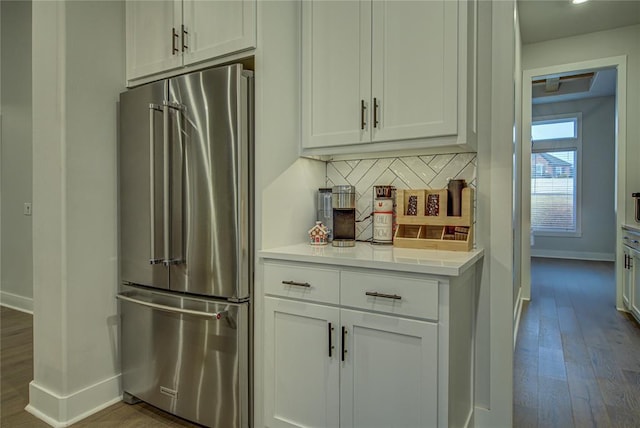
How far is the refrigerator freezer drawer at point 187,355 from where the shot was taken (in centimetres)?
174

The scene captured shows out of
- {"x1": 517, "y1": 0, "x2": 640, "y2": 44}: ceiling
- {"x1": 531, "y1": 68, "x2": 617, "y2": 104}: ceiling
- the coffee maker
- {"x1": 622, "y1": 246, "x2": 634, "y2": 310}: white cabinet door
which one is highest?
{"x1": 531, "y1": 68, "x2": 617, "y2": 104}: ceiling

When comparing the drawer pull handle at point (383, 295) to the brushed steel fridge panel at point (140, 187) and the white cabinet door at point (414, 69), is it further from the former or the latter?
the brushed steel fridge panel at point (140, 187)

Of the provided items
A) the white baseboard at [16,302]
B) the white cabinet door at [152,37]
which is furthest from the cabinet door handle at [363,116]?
the white baseboard at [16,302]

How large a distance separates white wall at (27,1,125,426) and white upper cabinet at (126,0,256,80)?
0.14 metres

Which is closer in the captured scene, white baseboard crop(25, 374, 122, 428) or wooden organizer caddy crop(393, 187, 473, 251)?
wooden organizer caddy crop(393, 187, 473, 251)

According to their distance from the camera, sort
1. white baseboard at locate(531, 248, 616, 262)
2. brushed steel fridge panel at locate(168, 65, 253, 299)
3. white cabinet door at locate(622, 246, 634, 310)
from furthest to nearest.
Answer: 1. white baseboard at locate(531, 248, 616, 262)
2. white cabinet door at locate(622, 246, 634, 310)
3. brushed steel fridge panel at locate(168, 65, 253, 299)

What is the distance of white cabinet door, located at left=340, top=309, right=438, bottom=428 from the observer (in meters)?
1.38

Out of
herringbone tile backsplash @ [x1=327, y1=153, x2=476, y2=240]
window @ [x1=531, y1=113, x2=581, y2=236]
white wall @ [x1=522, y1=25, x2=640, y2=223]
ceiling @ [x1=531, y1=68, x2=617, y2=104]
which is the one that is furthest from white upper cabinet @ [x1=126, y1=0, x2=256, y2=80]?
window @ [x1=531, y1=113, x2=581, y2=236]

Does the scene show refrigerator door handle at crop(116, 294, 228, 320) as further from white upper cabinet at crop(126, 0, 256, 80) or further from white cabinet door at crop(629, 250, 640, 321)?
white cabinet door at crop(629, 250, 640, 321)

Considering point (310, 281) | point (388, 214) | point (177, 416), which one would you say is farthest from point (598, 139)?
point (177, 416)

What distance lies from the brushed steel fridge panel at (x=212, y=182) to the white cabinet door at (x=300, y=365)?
0.24m

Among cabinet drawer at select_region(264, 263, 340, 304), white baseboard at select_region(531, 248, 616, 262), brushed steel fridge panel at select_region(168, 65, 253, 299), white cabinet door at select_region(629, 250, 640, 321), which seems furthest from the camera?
white baseboard at select_region(531, 248, 616, 262)

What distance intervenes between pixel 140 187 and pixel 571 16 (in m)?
4.28

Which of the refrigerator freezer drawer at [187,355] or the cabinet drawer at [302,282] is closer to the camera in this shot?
the cabinet drawer at [302,282]
